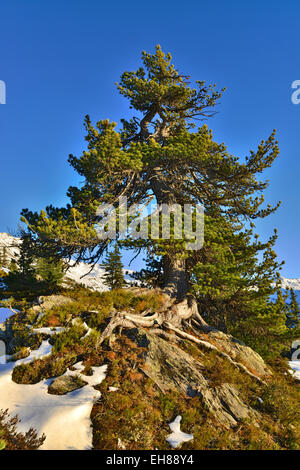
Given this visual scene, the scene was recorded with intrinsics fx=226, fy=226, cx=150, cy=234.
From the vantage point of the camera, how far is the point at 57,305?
929cm

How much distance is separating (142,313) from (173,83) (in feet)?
49.7

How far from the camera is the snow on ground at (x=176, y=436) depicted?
4.67m

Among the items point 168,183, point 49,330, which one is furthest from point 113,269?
point 49,330

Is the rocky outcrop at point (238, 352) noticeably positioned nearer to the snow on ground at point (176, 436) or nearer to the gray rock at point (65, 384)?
the snow on ground at point (176, 436)

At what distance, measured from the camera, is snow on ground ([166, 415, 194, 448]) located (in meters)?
4.67

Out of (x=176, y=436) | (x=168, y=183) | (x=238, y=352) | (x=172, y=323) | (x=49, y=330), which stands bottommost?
(x=238, y=352)

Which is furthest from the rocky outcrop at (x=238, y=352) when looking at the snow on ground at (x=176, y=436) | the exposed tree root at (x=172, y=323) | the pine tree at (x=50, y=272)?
the pine tree at (x=50, y=272)

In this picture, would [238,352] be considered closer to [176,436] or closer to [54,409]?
[176,436]

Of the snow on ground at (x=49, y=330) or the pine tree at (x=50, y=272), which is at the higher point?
the snow on ground at (x=49, y=330)

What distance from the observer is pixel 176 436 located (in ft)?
16.0

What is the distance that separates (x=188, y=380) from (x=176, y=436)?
197 centimetres

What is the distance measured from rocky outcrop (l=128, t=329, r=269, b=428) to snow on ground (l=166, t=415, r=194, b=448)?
917 millimetres

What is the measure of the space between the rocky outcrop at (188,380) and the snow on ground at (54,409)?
1787 millimetres

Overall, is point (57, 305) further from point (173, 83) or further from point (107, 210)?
point (173, 83)
